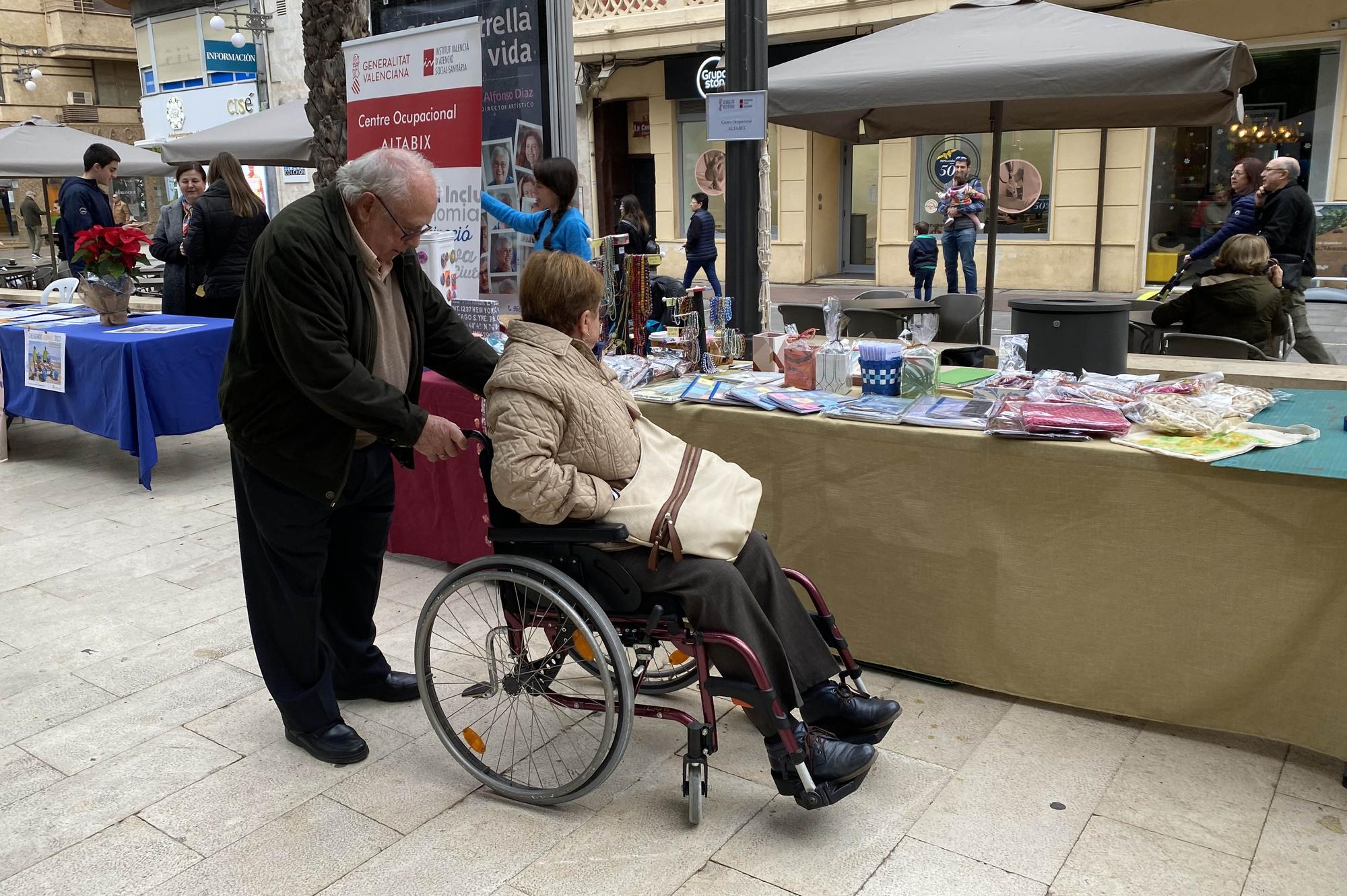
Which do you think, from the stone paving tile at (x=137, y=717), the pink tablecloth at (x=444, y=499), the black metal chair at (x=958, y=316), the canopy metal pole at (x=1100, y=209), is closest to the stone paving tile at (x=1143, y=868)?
the pink tablecloth at (x=444, y=499)

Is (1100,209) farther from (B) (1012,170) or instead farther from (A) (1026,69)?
(A) (1026,69)

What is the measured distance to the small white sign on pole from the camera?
3.97 m

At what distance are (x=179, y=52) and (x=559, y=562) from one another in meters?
22.2

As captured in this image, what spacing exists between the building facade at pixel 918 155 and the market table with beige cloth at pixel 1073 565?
32.7 ft

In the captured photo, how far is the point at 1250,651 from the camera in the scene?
100 inches

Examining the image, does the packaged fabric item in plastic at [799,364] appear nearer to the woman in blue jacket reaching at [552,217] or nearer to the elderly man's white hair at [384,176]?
the woman in blue jacket reaching at [552,217]

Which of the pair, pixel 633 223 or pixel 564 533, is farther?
pixel 633 223

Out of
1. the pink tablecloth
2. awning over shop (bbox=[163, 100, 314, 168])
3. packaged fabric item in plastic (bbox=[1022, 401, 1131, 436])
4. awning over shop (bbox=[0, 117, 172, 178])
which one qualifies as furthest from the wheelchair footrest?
awning over shop (bbox=[0, 117, 172, 178])

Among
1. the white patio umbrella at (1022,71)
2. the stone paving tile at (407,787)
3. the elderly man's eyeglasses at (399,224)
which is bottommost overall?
the stone paving tile at (407,787)

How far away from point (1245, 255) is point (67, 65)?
30823mm

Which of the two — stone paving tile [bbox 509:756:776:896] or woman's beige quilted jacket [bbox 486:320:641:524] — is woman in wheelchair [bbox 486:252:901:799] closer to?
woman's beige quilted jacket [bbox 486:320:641:524]

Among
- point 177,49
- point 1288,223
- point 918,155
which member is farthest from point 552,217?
point 177,49

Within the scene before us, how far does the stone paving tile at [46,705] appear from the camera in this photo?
2996mm

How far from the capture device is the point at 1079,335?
3590mm
